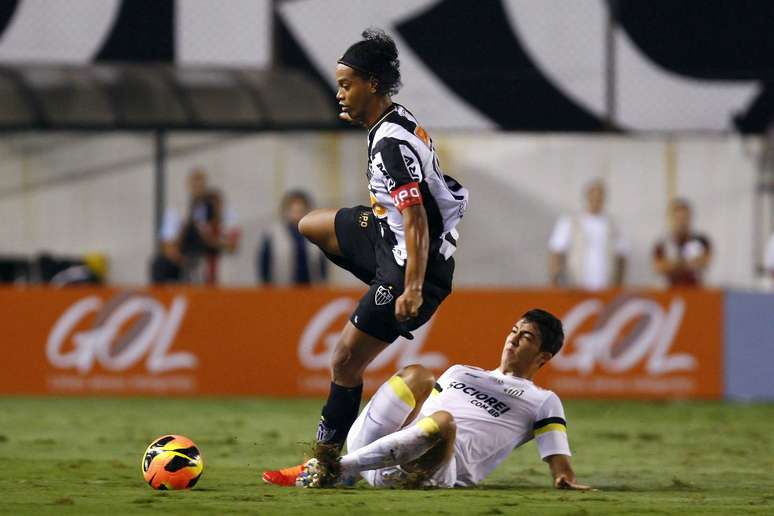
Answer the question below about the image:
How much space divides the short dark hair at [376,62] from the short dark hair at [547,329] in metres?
1.46

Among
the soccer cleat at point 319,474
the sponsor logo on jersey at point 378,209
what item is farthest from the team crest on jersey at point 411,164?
the soccer cleat at point 319,474

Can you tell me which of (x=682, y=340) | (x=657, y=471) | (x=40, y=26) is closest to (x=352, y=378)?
(x=657, y=471)

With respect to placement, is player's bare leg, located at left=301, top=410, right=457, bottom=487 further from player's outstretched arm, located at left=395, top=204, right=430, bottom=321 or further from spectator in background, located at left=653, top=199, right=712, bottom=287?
spectator in background, located at left=653, top=199, right=712, bottom=287

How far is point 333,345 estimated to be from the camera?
51.4 feet

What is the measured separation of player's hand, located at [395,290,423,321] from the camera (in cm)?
762

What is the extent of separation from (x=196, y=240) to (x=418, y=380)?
922cm

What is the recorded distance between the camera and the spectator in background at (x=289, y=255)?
17219mm

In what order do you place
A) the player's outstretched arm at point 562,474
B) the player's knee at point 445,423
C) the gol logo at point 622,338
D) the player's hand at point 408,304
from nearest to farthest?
the player's hand at point 408,304
the player's knee at point 445,423
the player's outstretched arm at point 562,474
the gol logo at point 622,338

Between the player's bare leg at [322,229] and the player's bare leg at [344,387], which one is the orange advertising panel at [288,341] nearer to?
the player's bare leg at [322,229]

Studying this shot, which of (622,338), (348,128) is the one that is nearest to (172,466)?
(622,338)

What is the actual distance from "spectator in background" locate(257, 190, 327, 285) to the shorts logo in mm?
8759

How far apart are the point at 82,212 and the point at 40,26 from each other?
239 cm

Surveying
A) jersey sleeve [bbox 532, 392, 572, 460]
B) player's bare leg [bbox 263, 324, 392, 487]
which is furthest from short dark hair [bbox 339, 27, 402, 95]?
jersey sleeve [bbox 532, 392, 572, 460]

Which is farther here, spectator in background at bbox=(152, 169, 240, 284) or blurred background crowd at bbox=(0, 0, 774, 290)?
blurred background crowd at bbox=(0, 0, 774, 290)
